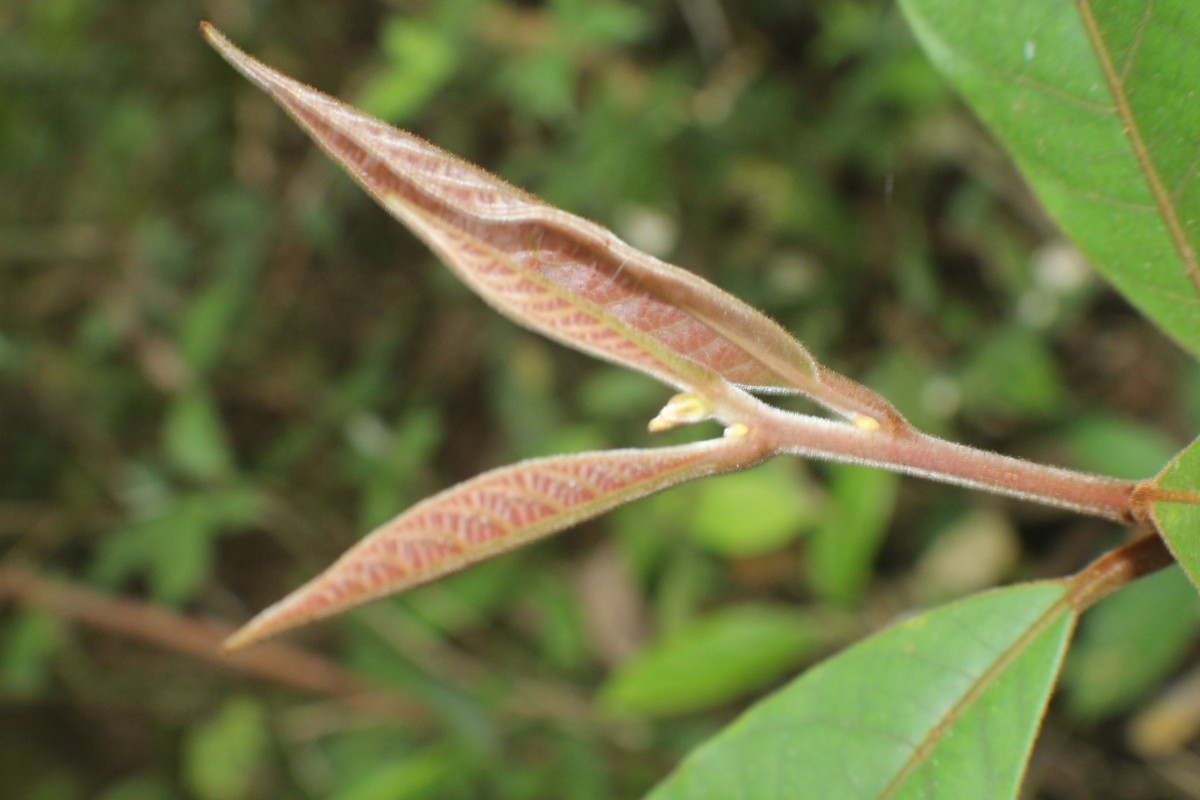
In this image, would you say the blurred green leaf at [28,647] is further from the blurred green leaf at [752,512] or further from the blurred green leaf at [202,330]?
the blurred green leaf at [752,512]

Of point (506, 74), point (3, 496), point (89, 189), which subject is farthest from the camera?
point (89, 189)

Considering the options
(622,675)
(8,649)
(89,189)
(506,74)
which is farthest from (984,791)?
(89,189)

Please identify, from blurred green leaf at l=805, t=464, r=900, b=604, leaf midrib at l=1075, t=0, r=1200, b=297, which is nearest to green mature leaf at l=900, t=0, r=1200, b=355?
leaf midrib at l=1075, t=0, r=1200, b=297

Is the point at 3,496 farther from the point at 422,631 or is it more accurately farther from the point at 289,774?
the point at 422,631

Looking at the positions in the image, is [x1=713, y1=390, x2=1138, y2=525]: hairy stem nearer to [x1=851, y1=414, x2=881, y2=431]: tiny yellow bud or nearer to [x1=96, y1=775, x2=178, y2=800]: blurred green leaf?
[x1=851, y1=414, x2=881, y2=431]: tiny yellow bud

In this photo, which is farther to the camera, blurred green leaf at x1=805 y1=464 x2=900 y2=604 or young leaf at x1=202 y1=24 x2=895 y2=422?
blurred green leaf at x1=805 y1=464 x2=900 y2=604

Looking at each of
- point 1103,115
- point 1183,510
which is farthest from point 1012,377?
point 1183,510

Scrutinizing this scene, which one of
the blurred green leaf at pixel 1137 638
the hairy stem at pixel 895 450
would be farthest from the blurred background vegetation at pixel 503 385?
the hairy stem at pixel 895 450
